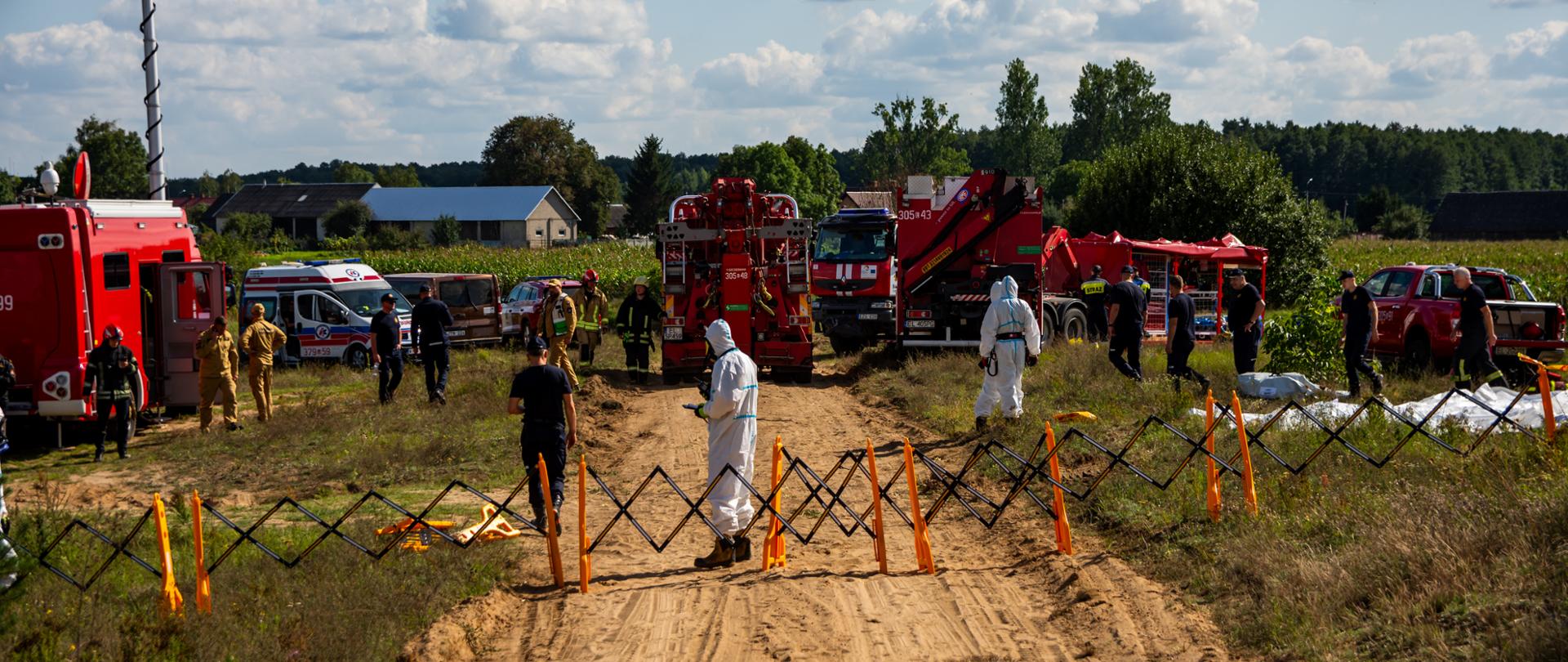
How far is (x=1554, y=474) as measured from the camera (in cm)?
846

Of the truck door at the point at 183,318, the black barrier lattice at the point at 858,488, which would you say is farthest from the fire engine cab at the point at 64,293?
the black barrier lattice at the point at 858,488

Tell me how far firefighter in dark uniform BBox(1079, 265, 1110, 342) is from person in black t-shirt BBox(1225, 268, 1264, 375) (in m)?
7.77

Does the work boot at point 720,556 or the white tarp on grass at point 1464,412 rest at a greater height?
the white tarp on grass at point 1464,412

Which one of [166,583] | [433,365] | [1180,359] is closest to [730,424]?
[166,583]

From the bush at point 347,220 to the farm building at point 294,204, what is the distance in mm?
6382

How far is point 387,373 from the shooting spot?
18.6m


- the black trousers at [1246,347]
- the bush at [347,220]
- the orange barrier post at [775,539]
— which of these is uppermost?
the bush at [347,220]

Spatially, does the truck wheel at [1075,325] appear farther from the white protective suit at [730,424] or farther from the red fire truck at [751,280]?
the white protective suit at [730,424]

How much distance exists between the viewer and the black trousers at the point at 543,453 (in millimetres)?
10023

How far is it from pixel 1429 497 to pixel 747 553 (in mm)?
4742

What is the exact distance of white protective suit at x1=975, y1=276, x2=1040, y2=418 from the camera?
1384 cm

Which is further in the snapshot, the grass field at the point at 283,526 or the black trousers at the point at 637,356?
the black trousers at the point at 637,356

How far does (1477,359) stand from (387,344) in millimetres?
14627

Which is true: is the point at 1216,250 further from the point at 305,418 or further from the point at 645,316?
the point at 305,418
